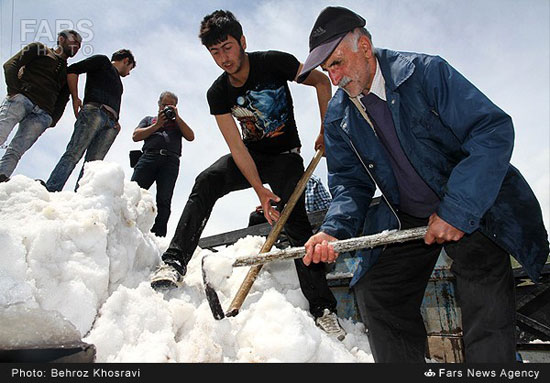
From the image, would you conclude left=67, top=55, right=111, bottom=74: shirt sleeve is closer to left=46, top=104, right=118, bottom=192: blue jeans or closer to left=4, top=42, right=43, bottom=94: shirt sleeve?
left=4, top=42, right=43, bottom=94: shirt sleeve

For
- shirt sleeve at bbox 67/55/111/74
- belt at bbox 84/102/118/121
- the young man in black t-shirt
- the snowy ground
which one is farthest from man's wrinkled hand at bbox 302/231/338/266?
shirt sleeve at bbox 67/55/111/74

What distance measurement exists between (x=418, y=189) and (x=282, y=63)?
191 cm

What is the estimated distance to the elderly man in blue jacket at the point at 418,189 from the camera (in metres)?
1.79

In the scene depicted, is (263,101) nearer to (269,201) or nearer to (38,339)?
(269,201)

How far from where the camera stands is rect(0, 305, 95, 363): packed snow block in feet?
5.40

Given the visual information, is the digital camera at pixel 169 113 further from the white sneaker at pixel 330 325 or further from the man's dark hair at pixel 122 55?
the white sneaker at pixel 330 325

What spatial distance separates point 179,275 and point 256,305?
2.24 ft

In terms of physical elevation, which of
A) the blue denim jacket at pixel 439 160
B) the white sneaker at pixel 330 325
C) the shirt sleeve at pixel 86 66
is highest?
the shirt sleeve at pixel 86 66

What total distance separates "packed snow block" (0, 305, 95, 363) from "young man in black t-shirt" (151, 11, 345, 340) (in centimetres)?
128

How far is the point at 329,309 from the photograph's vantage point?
9.63 ft

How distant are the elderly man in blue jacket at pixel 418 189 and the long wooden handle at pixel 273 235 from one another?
2.41ft

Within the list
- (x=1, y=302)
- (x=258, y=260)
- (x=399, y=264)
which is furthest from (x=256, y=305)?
(x=1, y=302)

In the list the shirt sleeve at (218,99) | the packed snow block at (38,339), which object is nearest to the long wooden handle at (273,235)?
the shirt sleeve at (218,99)

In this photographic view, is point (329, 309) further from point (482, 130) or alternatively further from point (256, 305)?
point (482, 130)
